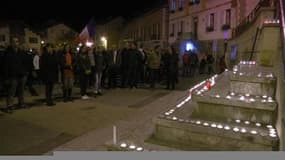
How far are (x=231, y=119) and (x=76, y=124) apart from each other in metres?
3.61

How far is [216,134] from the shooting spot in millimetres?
3779

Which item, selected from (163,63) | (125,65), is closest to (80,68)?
(125,65)

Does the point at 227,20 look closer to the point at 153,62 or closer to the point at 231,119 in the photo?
the point at 153,62

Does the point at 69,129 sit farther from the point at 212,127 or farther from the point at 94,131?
the point at 212,127

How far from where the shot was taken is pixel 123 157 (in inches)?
124

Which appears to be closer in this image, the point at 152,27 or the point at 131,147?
the point at 131,147

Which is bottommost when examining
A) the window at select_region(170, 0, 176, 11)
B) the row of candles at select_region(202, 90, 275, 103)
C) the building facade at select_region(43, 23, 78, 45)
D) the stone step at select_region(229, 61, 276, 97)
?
the row of candles at select_region(202, 90, 275, 103)

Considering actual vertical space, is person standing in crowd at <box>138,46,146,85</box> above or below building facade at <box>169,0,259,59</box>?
below

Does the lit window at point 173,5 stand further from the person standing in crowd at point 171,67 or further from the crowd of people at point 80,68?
the person standing in crowd at point 171,67

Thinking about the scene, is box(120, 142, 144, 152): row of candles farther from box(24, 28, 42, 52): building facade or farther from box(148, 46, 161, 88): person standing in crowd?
box(24, 28, 42, 52): building facade

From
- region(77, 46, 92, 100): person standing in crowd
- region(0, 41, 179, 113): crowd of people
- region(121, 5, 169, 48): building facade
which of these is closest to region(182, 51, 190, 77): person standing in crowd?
region(0, 41, 179, 113): crowd of people

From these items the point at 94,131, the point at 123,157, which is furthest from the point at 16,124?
the point at 123,157

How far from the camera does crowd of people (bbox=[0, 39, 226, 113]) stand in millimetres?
8234

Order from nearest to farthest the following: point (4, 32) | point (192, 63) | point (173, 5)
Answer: point (192, 63), point (173, 5), point (4, 32)
